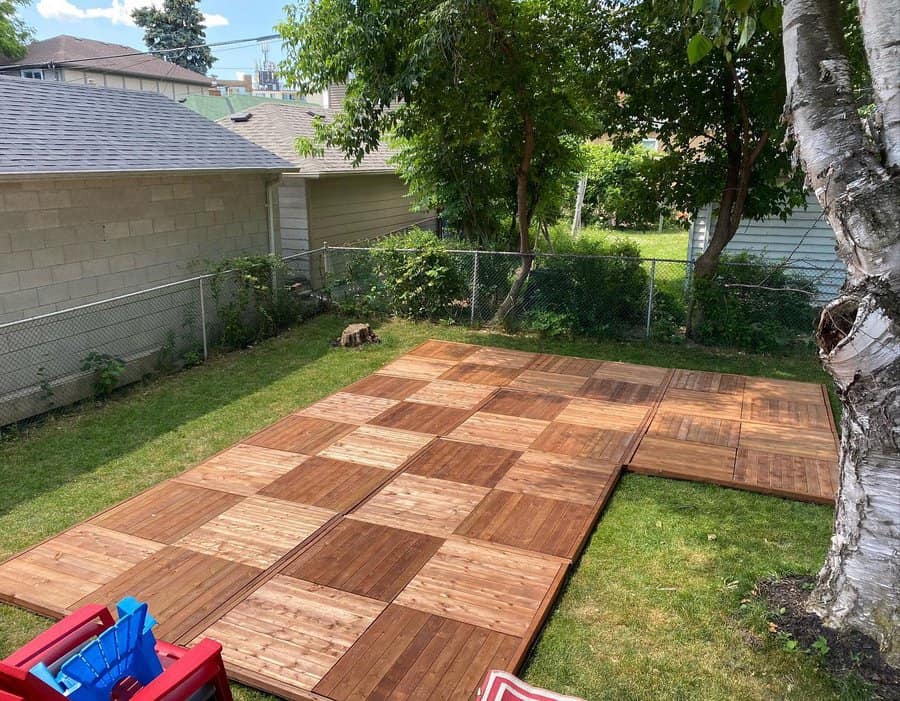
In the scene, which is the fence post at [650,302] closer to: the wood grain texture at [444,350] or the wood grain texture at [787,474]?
the wood grain texture at [444,350]

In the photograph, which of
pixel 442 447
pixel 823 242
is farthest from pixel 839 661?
pixel 823 242

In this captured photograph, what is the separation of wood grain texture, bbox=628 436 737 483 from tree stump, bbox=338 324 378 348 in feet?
14.9

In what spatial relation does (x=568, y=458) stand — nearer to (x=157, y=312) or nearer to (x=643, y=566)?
(x=643, y=566)

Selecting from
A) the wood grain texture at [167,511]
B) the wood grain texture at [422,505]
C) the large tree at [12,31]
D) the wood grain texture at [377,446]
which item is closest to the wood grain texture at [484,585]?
the wood grain texture at [422,505]

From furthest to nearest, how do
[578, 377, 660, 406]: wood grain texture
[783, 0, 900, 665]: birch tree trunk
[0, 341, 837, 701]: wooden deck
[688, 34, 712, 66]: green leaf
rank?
[578, 377, 660, 406]: wood grain texture, [0, 341, 837, 701]: wooden deck, [783, 0, 900, 665]: birch tree trunk, [688, 34, 712, 66]: green leaf

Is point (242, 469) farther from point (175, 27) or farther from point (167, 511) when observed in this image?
point (175, 27)

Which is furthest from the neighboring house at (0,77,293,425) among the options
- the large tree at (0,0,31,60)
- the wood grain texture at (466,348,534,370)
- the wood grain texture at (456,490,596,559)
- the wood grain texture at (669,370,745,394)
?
the large tree at (0,0,31,60)

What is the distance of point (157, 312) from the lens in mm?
8562

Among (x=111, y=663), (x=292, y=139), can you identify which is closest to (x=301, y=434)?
(x=111, y=663)

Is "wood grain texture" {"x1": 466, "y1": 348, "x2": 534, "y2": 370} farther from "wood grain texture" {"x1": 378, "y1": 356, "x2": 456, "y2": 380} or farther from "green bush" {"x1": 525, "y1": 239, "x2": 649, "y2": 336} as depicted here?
"green bush" {"x1": 525, "y1": 239, "x2": 649, "y2": 336}

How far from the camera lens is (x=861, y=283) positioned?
3385mm

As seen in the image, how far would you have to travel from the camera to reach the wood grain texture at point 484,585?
12.9 feet

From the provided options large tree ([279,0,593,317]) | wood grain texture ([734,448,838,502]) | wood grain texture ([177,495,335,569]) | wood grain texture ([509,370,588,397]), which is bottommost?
wood grain texture ([177,495,335,569])

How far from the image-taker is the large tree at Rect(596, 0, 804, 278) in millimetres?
8570
